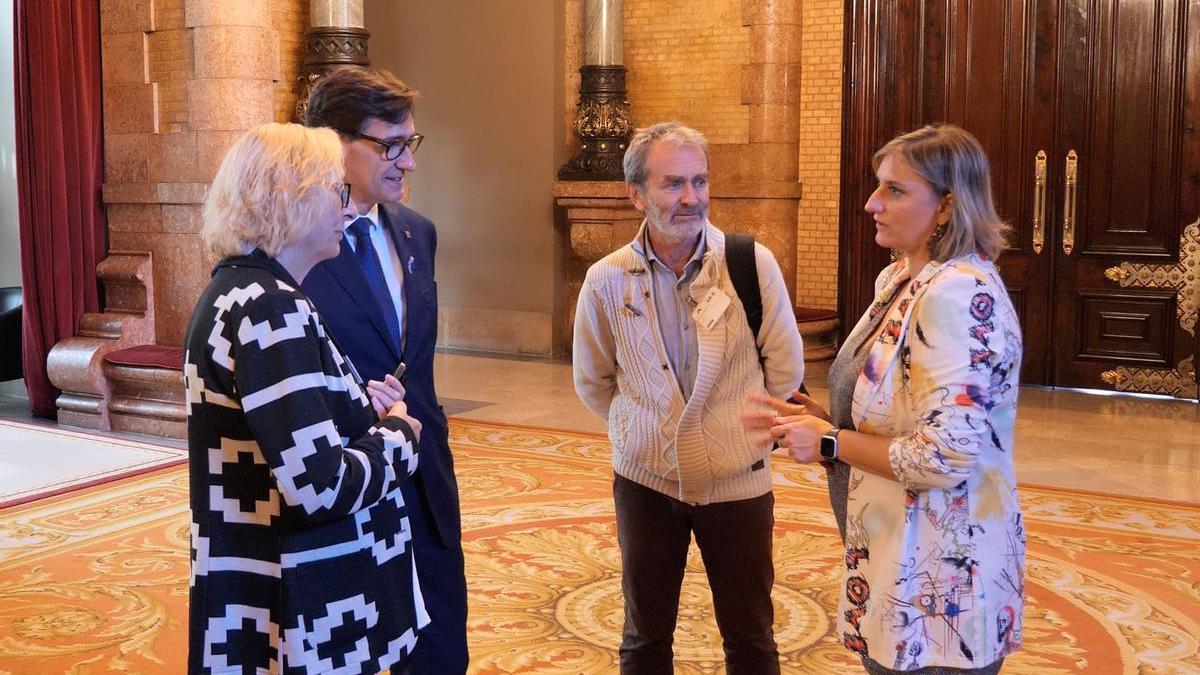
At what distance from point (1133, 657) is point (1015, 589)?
1.99 metres

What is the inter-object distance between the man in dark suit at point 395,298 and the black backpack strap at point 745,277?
27.7 inches

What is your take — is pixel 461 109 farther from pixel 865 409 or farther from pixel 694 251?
pixel 865 409

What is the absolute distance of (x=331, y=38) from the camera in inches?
360

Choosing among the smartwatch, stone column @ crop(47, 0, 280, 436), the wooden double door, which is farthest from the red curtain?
the smartwatch

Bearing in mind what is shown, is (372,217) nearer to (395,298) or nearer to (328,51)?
(395,298)

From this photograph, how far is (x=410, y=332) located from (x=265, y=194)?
26.6 inches

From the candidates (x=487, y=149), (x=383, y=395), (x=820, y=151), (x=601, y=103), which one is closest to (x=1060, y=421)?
(x=820, y=151)

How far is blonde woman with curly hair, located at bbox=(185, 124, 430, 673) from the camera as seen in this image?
82.0 inches

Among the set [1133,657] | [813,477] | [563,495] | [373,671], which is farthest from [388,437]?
[813,477]

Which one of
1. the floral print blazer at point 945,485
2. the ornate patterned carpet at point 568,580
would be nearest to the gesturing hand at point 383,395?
the floral print blazer at point 945,485

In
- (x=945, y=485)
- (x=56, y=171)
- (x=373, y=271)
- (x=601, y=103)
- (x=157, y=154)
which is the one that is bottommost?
(x=945, y=485)

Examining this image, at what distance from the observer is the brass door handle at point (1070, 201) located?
29.6 ft

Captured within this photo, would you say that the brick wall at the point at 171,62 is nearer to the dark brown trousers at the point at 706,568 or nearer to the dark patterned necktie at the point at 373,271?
the dark patterned necktie at the point at 373,271

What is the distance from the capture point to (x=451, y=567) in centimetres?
287
